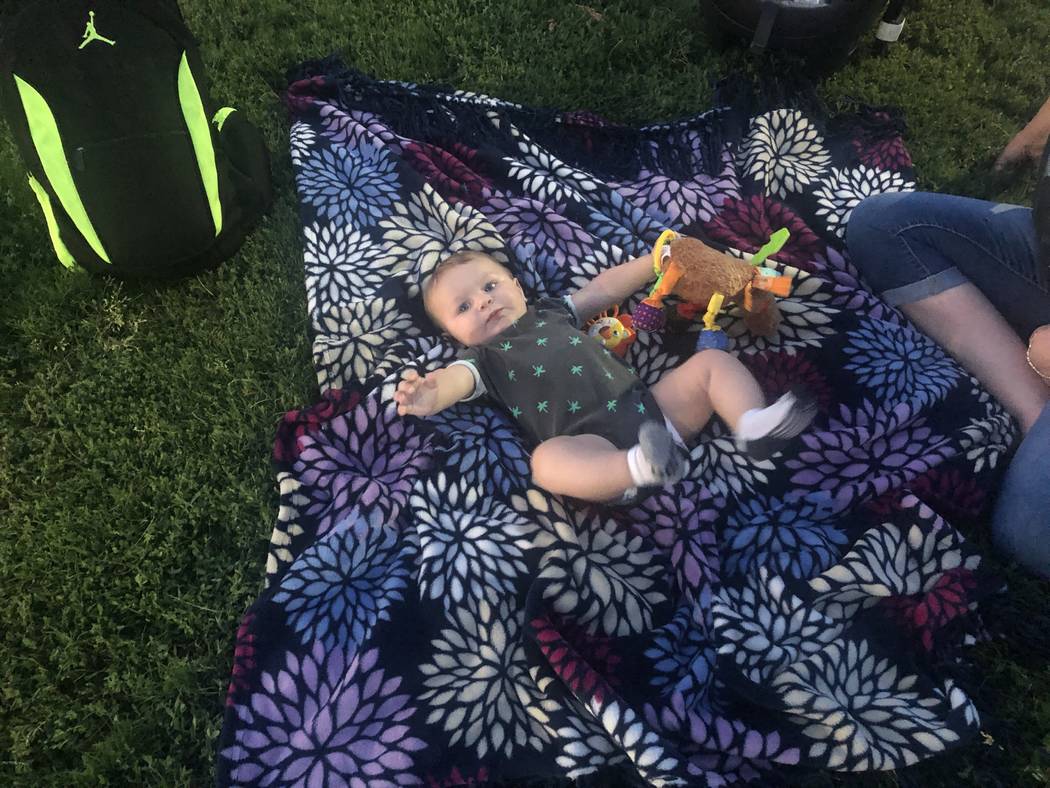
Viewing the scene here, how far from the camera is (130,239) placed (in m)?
2.09

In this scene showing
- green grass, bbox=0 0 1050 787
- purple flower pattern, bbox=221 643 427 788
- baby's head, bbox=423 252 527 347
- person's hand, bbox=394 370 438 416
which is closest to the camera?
purple flower pattern, bbox=221 643 427 788

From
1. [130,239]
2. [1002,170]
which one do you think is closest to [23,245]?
[130,239]

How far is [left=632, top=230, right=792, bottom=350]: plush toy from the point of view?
1.98 meters

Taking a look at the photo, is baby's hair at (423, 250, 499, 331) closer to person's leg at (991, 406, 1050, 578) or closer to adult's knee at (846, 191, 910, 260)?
adult's knee at (846, 191, 910, 260)

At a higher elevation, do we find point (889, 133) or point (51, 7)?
point (51, 7)

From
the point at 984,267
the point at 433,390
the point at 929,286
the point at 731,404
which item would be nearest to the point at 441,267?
the point at 433,390

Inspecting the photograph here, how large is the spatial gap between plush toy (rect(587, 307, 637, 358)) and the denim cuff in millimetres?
769

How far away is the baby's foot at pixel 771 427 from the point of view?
5.81ft

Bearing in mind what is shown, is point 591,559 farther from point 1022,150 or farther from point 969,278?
point 1022,150

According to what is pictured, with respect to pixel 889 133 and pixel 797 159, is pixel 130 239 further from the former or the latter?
pixel 889 133

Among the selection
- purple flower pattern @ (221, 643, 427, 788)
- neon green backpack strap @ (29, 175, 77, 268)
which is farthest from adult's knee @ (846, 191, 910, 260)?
neon green backpack strap @ (29, 175, 77, 268)

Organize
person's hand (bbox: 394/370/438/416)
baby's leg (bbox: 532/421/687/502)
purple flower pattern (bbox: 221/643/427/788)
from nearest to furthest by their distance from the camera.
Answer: purple flower pattern (bbox: 221/643/427/788), baby's leg (bbox: 532/421/687/502), person's hand (bbox: 394/370/438/416)

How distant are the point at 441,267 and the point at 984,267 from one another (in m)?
1.42

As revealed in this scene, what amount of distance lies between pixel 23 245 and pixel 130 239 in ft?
1.70
